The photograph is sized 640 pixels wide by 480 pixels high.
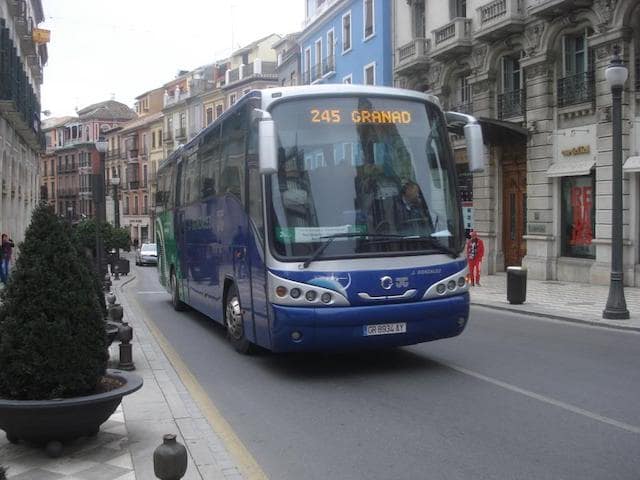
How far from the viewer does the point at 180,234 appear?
14773mm

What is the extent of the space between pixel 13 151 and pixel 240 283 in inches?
1103

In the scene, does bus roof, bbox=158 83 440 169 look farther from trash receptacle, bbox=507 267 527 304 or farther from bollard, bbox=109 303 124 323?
trash receptacle, bbox=507 267 527 304

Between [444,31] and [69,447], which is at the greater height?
[444,31]

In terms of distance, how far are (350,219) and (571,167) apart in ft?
49.5

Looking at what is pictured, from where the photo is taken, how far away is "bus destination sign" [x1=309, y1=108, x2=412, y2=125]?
26.7 feet

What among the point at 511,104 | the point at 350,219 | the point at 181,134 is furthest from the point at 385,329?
the point at 181,134

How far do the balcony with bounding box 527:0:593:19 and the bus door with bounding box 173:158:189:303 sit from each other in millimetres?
12081

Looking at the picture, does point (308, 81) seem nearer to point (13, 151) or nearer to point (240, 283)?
point (13, 151)

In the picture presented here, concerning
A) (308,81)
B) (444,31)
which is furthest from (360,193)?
(308,81)

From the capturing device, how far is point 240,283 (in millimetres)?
9336

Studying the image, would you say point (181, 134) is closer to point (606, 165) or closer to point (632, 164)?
point (606, 165)

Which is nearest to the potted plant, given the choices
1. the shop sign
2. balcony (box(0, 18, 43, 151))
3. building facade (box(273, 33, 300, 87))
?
the shop sign

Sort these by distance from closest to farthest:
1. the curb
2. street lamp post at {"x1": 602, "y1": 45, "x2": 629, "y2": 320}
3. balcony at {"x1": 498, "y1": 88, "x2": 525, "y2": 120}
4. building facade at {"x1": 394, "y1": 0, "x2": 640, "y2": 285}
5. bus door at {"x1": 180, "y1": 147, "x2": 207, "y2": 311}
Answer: the curb → bus door at {"x1": 180, "y1": 147, "x2": 207, "y2": 311} → street lamp post at {"x1": 602, "y1": 45, "x2": 629, "y2": 320} → building facade at {"x1": 394, "y1": 0, "x2": 640, "y2": 285} → balcony at {"x1": 498, "y1": 88, "x2": 525, "y2": 120}

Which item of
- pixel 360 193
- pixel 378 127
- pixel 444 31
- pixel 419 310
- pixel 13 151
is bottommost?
pixel 419 310
